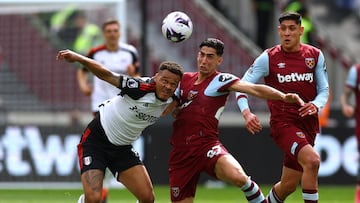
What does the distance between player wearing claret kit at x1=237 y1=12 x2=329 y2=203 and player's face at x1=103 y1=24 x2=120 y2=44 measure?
3471 millimetres

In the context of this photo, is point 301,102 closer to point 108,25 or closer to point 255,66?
point 255,66

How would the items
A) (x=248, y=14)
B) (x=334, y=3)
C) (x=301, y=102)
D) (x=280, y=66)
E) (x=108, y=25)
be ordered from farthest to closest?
(x=334, y=3) → (x=248, y=14) → (x=108, y=25) → (x=280, y=66) → (x=301, y=102)

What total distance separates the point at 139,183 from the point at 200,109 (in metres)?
1.06

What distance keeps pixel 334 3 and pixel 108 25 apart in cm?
1267

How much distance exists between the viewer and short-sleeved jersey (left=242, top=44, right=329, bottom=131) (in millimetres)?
13430

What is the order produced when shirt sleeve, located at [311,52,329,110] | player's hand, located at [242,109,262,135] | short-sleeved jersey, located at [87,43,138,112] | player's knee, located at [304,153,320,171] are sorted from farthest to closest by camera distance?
short-sleeved jersey, located at [87,43,138,112], shirt sleeve, located at [311,52,329,110], player's knee, located at [304,153,320,171], player's hand, located at [242,109,262,135]

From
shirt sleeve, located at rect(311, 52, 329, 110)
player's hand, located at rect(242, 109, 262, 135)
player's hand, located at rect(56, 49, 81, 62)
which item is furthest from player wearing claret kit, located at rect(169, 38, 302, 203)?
player's hand, located at rect(56, 49, 81, 62)

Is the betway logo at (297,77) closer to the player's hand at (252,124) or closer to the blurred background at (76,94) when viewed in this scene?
the player's hand at (252,124)

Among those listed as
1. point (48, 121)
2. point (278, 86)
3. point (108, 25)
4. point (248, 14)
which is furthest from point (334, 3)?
point (278, 86)

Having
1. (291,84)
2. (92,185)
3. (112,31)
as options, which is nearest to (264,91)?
(291,84)

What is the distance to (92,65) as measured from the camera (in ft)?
40.5

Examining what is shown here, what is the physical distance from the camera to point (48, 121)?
20.9 m

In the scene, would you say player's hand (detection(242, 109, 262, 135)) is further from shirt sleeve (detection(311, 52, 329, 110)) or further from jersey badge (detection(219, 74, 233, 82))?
shirt sleeve (detection(311, 52, 329, 110))

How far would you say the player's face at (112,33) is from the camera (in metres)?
16.5
